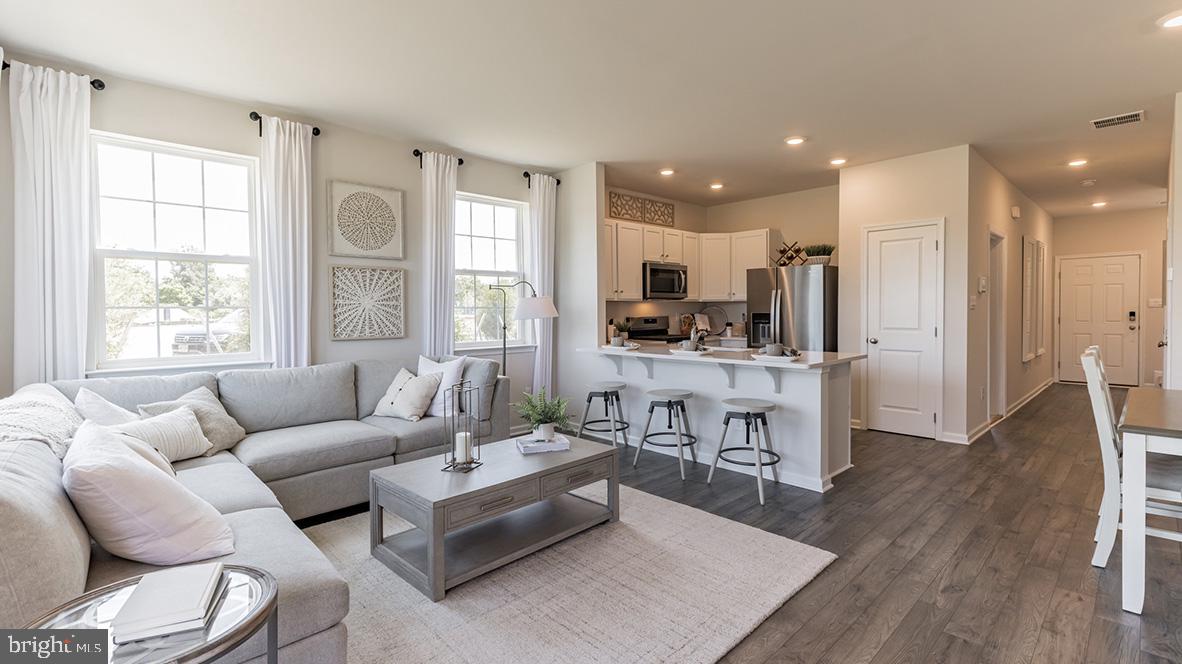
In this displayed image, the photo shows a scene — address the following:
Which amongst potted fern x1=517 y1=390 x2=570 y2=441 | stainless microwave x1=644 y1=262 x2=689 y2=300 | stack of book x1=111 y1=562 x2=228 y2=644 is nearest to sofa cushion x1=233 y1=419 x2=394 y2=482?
potted fern x1=517 y1=390 x2=570 y2=441

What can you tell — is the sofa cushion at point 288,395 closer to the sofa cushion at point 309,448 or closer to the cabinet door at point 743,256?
the sofa cushion at point 309,448

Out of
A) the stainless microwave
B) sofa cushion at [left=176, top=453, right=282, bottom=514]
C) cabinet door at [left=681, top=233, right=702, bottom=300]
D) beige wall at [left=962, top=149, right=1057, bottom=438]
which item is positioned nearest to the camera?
sofa cushion at [left=176, top=453, right=282, bottom=514]

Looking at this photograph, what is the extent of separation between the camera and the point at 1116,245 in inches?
312

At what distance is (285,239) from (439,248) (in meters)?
1.21

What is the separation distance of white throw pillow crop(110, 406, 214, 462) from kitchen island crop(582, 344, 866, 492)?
9.56ft

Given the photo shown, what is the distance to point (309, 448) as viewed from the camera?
124 inches

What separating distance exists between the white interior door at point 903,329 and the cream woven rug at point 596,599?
9.98 ft

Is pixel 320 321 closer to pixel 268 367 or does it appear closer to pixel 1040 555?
pixel 268 367

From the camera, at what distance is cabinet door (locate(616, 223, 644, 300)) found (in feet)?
19.9

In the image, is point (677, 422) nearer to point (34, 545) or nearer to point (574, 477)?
point (574, 477)

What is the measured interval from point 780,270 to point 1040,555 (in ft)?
12.4

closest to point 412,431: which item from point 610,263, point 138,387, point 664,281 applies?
point 138,387

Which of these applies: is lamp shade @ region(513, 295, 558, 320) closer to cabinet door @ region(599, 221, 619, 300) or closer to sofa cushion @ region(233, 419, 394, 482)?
cabinet door @ region(599, 221, 619, 300)

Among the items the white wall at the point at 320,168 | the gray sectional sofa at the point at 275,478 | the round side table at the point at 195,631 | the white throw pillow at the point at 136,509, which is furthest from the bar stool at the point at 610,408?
the round side table at the point at 195,631
